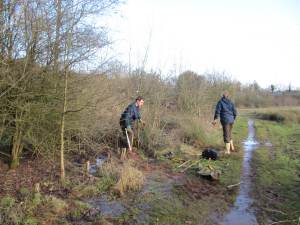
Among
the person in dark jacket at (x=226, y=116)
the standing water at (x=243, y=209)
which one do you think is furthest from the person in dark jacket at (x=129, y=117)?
the standing water at (x=243, y=209)

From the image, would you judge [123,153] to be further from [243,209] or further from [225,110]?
[243,209]

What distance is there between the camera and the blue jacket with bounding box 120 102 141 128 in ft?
41.9

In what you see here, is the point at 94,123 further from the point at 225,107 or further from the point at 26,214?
the point at 225,107

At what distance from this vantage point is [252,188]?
10.0 metres

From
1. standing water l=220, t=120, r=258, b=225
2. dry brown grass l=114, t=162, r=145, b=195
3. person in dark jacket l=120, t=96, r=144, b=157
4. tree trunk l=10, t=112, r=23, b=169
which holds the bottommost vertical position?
standing water l=220, t=120, r=258, b=225

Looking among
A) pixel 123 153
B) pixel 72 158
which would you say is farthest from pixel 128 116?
pixel 72 158

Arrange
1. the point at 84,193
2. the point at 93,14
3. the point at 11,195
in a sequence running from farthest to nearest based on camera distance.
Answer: the point at 93,14
the point at 84,193
the point at 11,195

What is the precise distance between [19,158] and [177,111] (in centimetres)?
1031

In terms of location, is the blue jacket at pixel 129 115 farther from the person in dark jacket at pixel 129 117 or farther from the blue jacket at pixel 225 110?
the blue jacket at pixel 225 110

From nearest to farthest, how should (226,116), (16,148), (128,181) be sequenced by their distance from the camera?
(128,181) < (16,148) < (226,116)

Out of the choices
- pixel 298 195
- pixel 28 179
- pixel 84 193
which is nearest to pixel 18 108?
pixel 28 179

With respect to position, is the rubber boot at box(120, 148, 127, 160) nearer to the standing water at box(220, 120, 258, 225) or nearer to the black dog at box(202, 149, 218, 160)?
the black dog at box(202, 149, 218, 160)

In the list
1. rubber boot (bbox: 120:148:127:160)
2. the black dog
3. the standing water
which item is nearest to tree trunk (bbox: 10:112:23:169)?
rubber boot (bbox: 120:148:127:160)

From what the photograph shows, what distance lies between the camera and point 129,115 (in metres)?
12.8
